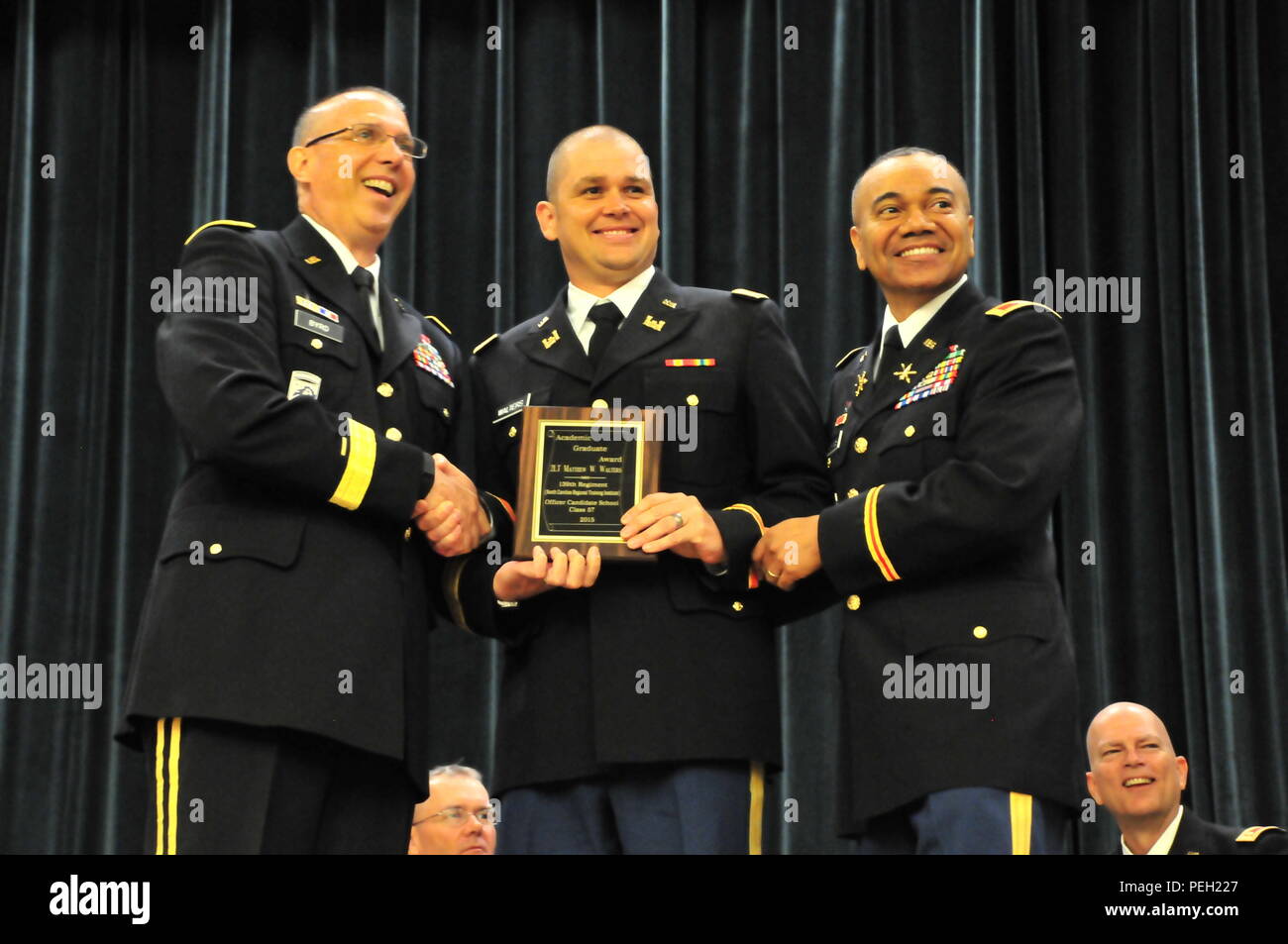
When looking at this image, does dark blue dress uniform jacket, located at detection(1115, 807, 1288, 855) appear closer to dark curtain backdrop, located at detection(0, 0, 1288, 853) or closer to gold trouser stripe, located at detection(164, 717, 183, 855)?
dark curtain backdrop, located at detection(0, 0, 1288, 853)

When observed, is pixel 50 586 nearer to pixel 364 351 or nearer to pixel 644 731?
pixel 364 351

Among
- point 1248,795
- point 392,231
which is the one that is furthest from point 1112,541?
point 392,231

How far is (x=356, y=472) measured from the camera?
2.89 meters

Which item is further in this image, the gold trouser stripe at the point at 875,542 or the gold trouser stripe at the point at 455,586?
the gold trouser stripe at the point at 455,586

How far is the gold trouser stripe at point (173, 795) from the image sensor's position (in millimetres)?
2750

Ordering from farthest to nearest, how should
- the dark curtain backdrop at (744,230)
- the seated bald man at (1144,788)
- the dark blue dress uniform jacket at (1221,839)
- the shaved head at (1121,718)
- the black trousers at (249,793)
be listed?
the dark curtain backdrop at (744,230) → the shaved head at (1121,718) → the seated bald man at (1144,788) → the dark blue dress uniform jacket at (1221,839) → the black trousers at (249,793)

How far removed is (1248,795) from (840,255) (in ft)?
7.31

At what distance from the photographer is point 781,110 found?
589cm

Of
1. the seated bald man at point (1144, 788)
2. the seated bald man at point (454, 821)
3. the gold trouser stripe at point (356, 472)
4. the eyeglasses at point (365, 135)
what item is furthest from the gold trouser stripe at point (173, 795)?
the seated bald man at point (1144, 788)

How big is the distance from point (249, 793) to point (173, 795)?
0.13m

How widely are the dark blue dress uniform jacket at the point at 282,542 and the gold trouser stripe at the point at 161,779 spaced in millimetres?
49

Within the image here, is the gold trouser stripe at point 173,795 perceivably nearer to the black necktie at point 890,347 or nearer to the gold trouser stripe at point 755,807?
the gold trouser stripe at point 755,807

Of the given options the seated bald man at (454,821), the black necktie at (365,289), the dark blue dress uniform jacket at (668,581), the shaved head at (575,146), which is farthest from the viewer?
the seated bald man at (454,821)

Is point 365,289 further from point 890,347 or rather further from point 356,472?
point 890,347
